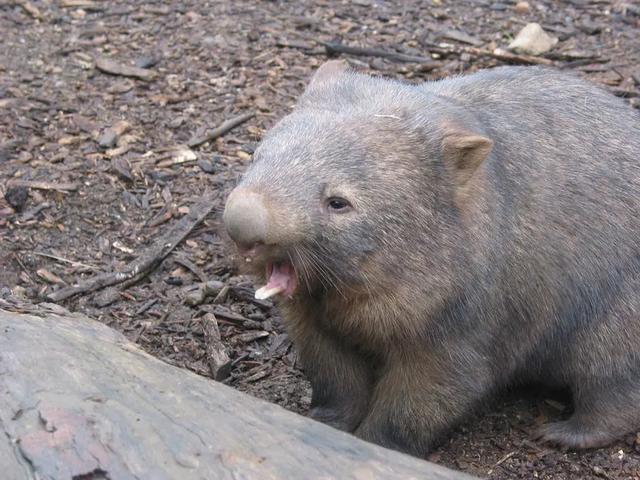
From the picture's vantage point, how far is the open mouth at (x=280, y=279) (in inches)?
170

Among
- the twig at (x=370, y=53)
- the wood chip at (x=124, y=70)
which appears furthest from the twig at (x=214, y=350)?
the twig at (x=370, y=53)

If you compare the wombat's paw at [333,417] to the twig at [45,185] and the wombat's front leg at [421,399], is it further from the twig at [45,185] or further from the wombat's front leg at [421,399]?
the twig at [45,185]

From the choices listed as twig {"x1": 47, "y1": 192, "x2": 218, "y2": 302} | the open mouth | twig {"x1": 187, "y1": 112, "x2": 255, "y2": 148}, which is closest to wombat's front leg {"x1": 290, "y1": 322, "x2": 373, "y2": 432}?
the open mouth

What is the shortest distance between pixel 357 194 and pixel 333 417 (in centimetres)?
135

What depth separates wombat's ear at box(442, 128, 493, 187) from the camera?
14.5 feet

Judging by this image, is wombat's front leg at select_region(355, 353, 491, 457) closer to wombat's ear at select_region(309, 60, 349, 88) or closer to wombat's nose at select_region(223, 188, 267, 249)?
wombat's nose at select_region(223, 188, 267, 249)

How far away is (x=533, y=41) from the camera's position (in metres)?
8.12

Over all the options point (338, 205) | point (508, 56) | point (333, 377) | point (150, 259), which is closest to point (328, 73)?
point (338, 205)

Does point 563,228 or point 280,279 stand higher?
point 280,279

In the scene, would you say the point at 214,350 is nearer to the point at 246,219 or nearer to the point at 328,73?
the point at 328,73

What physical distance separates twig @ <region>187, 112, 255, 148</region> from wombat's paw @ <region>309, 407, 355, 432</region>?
2619 millimetres

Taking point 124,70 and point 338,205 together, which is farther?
point 124,70

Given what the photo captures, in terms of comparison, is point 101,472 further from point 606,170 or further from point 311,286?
point 606,170

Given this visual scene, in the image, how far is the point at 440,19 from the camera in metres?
8.62
